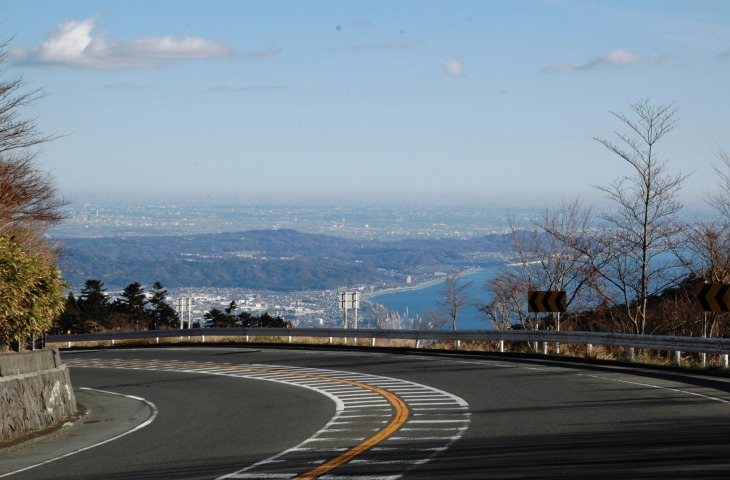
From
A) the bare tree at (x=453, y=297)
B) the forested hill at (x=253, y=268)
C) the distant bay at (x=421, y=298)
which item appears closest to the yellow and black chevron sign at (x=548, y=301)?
the bare tree at (x=453, y=297)

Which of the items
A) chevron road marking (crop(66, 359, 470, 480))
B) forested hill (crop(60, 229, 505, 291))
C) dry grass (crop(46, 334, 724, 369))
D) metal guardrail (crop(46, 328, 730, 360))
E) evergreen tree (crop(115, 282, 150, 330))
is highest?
forested hill (crop(60, 229, 505, 291))

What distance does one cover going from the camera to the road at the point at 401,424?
12562 millimetres

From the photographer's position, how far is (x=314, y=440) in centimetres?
1537

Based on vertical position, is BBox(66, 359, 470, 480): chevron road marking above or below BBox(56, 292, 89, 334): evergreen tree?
below

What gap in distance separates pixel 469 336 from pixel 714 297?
11.9 meters

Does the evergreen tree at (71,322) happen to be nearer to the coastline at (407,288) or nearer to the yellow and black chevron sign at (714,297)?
the yellow and black chevron sign at (714,297)

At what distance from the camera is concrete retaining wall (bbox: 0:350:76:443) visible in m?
16.6

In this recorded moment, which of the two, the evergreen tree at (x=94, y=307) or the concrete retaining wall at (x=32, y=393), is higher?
the evergreen tree at (x=94, y=307)

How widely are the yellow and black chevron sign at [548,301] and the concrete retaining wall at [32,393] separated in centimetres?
1753

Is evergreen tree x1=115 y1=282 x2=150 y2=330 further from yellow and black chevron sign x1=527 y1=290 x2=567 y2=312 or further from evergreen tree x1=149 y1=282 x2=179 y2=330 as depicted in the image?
yellow and black chevron sign x1=527 y1=290 x2=567 y2=312

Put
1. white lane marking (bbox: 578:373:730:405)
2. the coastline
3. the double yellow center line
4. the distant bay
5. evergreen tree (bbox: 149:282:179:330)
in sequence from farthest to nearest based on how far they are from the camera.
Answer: the coastline
the distant bay
evergreen tree (bbox: 149:282:179:330)
white lane marking (bbox: 578:373:730:405)
the double yellow center line

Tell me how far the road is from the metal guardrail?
161 centimetres

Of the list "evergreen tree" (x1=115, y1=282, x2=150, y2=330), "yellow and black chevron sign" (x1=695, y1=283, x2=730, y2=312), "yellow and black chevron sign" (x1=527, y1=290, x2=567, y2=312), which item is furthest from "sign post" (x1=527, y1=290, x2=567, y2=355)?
"evergreen tree" (x1=115, y1=282, x2=150, y2=330)

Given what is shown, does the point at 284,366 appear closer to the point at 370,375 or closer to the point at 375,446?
the point at 370,375
